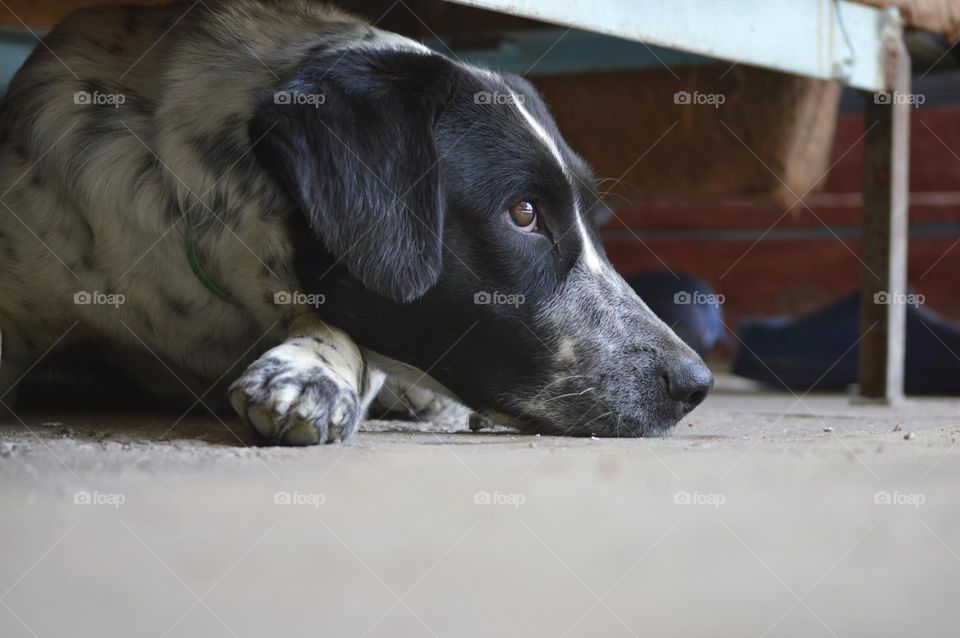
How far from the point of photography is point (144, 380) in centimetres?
200

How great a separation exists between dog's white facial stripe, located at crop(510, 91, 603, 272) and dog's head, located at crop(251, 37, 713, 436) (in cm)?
1

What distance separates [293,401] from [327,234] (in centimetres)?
28

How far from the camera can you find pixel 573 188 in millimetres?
1833

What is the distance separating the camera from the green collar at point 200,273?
1.74 metres

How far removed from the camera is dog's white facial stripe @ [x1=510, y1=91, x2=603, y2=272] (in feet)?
6.01

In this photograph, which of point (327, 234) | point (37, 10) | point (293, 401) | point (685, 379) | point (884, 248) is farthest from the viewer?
point (884, 248)

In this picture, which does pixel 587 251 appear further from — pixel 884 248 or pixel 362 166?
pixel 884 248

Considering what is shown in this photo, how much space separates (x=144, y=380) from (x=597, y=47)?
67.7 inches

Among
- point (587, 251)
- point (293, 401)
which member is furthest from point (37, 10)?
point (293, 401)

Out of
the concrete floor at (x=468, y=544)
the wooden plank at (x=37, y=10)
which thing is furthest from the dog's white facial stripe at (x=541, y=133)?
the wooden plank at (x=37, y=10)

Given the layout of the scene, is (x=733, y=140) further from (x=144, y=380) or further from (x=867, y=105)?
(x=144, y=380)

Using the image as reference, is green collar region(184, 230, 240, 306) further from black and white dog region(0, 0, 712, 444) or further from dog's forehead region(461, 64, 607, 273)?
dog's forehead region(461, 64, 607, 273)

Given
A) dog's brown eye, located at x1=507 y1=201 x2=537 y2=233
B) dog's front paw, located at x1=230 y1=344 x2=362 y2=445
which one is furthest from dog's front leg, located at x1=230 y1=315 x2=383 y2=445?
dog's brown eye, located at x1=507 y1=201 x2=537 y2=233

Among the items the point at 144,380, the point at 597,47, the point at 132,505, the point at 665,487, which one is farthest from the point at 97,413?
the point at 597,47
